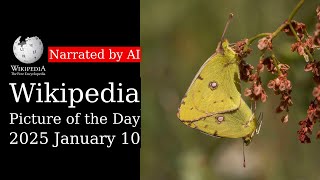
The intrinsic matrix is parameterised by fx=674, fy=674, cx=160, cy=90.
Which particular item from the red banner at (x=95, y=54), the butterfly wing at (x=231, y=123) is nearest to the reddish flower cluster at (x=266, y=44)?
the butterfly wing at (x=231, y=123)

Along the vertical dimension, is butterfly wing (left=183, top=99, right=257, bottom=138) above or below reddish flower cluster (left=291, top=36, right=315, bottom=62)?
below

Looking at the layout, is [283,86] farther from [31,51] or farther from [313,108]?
[31,51]

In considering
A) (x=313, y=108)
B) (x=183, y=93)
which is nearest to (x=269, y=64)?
(x=313, y=108)

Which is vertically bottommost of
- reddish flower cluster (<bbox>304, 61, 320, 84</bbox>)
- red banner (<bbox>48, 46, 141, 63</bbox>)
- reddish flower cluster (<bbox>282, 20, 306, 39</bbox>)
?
reddish flower cluster (<bbox>304, 61, 320, 84</bbox>)

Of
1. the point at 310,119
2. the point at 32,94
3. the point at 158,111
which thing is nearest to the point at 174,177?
the point at 158,111

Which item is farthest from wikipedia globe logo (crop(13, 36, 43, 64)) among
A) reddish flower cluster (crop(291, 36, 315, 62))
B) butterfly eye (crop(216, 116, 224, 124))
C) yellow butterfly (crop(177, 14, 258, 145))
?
reddish flower cluster (crop(291, 36, 315, 62))

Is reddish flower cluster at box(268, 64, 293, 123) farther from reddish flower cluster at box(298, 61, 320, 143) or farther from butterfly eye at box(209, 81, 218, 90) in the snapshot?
butterfly eye at box(209, 81, 218, 90)

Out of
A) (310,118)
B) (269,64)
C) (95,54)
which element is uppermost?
(95,54)
